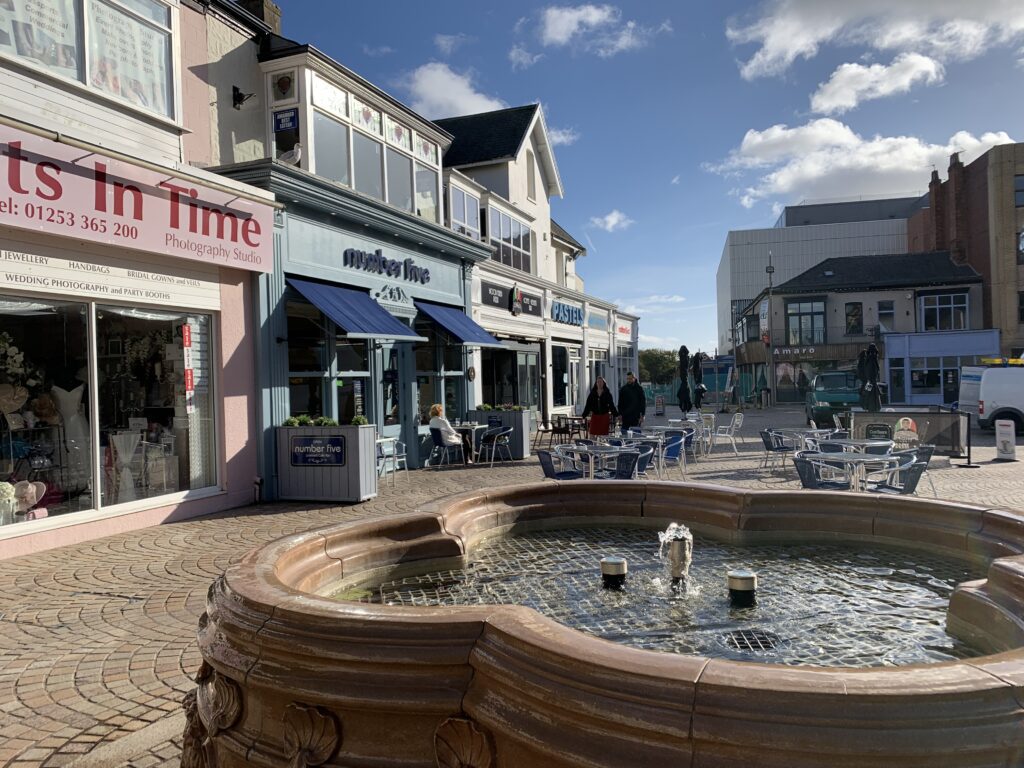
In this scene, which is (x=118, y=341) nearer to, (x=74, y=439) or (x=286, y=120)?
(x=74, y=439)

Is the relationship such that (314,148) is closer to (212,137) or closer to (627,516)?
(212,137)

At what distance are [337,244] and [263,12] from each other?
4739 millimetres

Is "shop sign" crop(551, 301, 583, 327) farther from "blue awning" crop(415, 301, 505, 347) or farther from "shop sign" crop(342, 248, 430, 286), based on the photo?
"shop sign" crop(342, 248, 430, 286)

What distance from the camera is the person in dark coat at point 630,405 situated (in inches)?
558

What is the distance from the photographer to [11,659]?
4.59 m

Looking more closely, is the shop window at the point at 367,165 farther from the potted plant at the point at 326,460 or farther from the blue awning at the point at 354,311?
the potted plant at the point at 326,460

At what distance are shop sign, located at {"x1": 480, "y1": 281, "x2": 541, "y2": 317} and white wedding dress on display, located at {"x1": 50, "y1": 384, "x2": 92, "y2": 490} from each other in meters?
11.4

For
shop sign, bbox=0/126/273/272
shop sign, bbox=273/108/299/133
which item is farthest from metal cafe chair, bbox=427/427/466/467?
shop sign, bbox=273/108/299/133

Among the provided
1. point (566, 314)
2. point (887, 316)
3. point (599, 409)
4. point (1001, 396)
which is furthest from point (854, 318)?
point (599, 409)

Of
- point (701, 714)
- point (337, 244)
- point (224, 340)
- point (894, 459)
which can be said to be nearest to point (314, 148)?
point (337, 244)

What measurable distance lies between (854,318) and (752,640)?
4620 centimetres

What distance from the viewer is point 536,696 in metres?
2.27

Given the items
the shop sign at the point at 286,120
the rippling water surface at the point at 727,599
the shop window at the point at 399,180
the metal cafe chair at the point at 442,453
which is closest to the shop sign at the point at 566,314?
the metal cafe chair at the point at 442,453

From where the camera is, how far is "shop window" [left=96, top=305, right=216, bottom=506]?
28.8ft
